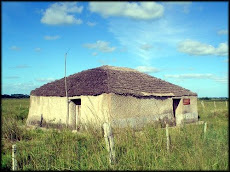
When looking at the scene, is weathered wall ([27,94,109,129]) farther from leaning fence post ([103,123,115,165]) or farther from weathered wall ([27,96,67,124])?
leaning fence post ([103,123,115,165])

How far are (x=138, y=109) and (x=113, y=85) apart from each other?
1.98 m

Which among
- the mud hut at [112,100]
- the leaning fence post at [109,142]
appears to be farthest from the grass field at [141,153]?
the mud hut at [112,100]

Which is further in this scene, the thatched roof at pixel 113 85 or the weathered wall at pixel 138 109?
the thatched roof at pixel 113 85

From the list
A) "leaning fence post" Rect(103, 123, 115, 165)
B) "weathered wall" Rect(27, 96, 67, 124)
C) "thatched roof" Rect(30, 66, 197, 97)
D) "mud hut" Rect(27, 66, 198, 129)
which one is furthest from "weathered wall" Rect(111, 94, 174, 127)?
"leaning fence post" Rect(103, 123, 115, 165)

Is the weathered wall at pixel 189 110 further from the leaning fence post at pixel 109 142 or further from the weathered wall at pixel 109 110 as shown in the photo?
the leaning fence post at pixel 109 142

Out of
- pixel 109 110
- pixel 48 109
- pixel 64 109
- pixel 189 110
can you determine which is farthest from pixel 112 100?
pixel 189 110

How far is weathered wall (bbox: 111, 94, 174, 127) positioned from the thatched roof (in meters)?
0.37

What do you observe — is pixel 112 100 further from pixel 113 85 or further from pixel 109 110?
pixel 113 85

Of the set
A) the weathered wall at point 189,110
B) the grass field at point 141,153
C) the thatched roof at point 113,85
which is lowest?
the grass field at point 141,153

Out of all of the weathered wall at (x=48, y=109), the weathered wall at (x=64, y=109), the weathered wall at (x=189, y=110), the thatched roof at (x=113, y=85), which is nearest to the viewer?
the weathered wall at (x=64, y=109)

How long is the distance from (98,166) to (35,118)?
42.1 feet

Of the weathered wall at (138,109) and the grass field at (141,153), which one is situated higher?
the weathered wall at (138,109)

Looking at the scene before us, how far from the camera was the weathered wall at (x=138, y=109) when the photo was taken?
12.8 metres

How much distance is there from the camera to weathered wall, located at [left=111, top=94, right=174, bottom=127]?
12.8 meters
